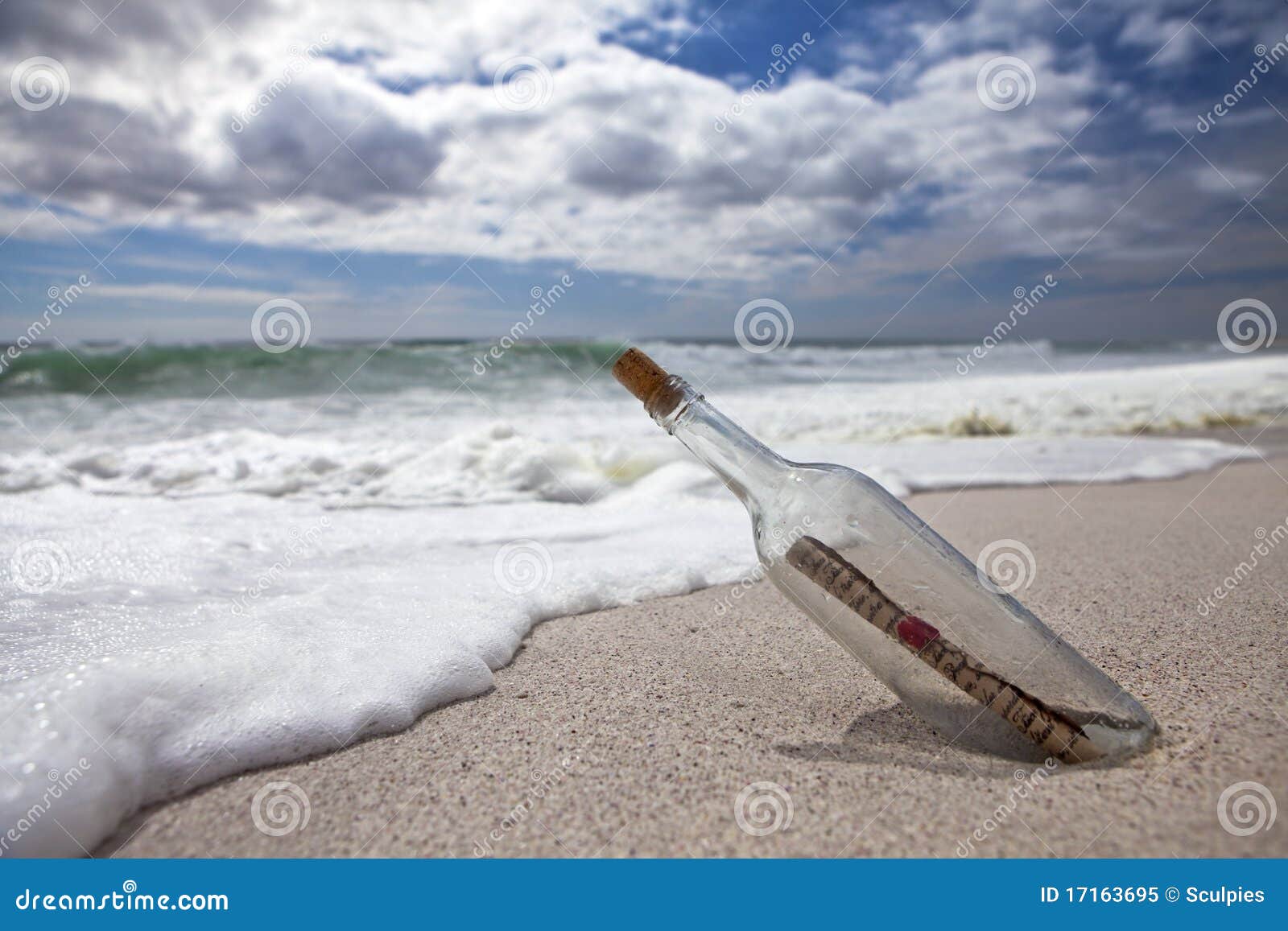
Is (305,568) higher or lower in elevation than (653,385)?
lower

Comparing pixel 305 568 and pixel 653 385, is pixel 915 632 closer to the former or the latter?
pixel 653 385

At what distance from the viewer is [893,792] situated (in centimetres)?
119

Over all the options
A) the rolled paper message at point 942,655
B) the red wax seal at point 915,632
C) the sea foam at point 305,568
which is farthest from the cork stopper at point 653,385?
the sea foam at point 305,568

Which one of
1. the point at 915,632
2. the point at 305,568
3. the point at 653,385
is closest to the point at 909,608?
the point at 915,632

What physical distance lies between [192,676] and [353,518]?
2190 mm

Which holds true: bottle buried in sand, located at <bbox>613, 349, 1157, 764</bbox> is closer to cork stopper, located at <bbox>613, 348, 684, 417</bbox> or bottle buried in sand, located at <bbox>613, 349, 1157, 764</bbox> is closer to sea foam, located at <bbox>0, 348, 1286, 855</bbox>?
cork stopper, located at <bbox>613, 348, 684, 417</bbox>

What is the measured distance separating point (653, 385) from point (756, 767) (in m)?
0.73

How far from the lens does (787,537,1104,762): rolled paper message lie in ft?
4.11

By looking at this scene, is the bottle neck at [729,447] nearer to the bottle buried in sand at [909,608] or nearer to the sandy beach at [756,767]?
the bottle buried in sand at [909,608]

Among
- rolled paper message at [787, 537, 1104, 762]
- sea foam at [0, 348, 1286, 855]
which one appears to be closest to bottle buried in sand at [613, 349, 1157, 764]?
rolled paper message at [787, 537, 1104, 762]

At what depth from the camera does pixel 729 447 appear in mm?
1477

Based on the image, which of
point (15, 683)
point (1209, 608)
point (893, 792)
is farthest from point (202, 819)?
point (1209, 608)

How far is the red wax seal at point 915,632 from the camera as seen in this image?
4.37 feet

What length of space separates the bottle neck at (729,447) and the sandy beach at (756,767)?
0.48 meters
